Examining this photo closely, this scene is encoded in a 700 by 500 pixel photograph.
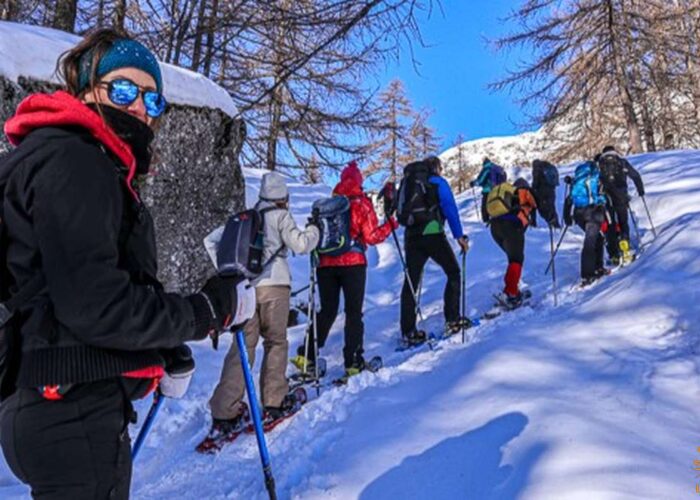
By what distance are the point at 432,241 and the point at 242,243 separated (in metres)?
3.32

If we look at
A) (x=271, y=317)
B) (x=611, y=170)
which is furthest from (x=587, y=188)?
(x=271, y=317)

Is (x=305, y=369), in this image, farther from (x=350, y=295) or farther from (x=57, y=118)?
(x=57, y=118)

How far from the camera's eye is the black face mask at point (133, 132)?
65.0 inches

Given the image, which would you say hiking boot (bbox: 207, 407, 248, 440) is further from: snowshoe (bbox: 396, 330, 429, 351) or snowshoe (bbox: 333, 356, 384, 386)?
snowshoe (bbox: 396, 330, 429, 351)

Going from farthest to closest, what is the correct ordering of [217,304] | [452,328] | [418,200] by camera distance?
[452,328], [418,200], [217,304]

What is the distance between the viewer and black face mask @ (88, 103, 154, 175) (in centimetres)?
165

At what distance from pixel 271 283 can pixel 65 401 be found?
3.29 metres

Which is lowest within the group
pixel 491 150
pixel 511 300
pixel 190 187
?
pixel 511 300

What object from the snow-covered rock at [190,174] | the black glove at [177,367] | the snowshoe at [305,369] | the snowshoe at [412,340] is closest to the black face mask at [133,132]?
the black glove at [177,367]

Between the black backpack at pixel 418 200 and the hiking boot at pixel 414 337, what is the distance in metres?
1.38

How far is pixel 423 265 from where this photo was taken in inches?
274

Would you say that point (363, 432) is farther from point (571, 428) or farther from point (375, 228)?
point (375, 228)

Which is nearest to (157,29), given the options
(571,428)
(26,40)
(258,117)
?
(26,40)

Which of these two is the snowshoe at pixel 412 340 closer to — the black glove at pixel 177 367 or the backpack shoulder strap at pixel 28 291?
the black glove at pixel 177 367
